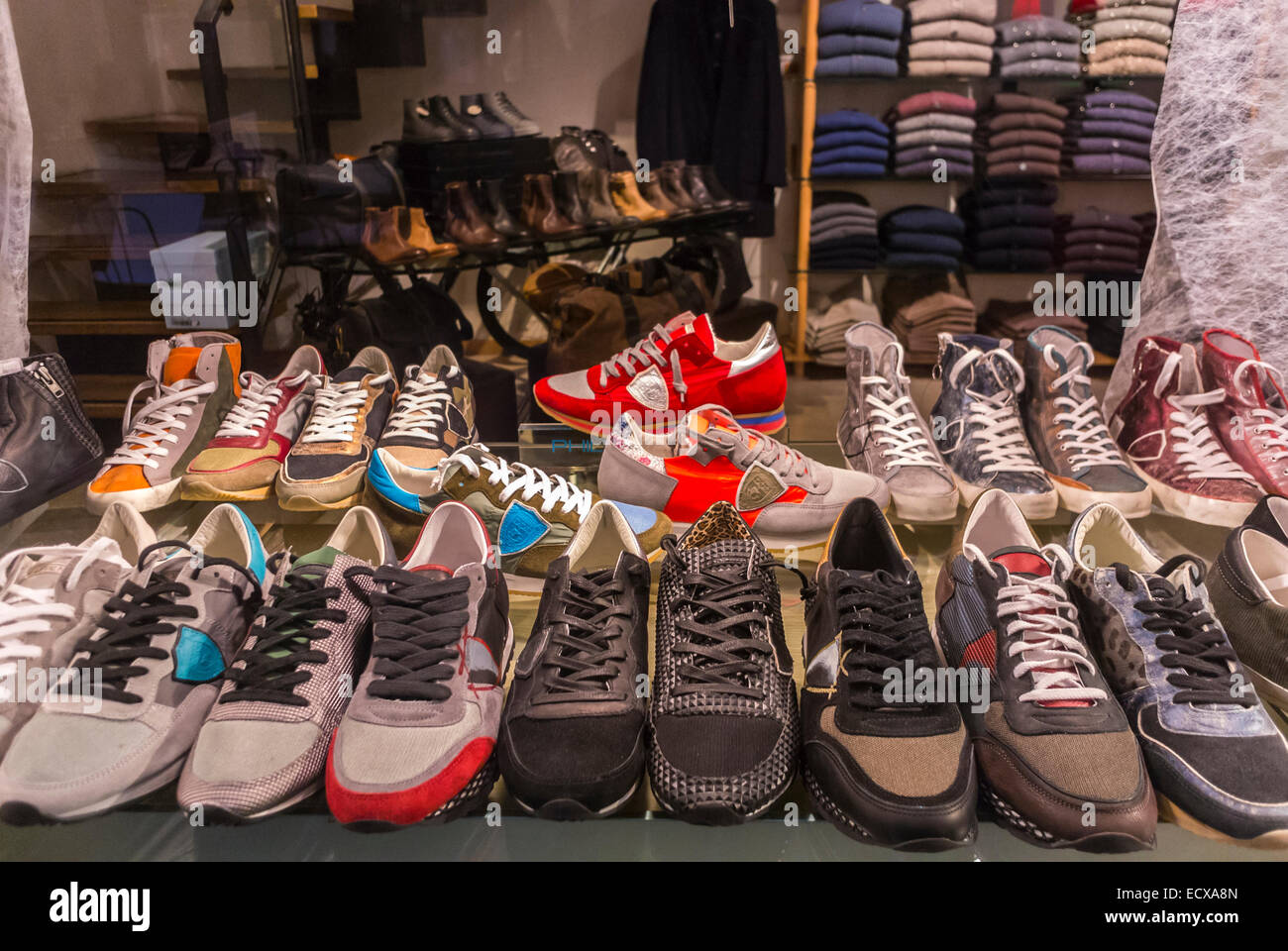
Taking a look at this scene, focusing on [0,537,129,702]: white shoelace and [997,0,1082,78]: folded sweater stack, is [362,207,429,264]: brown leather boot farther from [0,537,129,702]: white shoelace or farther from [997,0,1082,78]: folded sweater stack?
[997,0,1082,78]: folded sweater stack

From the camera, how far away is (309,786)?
2.87 feet

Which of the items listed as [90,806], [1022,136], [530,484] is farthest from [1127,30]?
[90,806]

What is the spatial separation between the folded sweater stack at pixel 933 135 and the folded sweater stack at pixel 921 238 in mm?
148

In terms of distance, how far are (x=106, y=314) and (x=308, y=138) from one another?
650 millimetres

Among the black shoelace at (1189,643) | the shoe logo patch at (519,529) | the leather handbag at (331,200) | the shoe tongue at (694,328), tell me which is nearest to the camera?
the black shoelace at (1189,643)

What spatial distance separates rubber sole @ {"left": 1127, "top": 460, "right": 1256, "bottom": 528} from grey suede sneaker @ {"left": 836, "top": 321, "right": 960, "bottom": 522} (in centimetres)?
35

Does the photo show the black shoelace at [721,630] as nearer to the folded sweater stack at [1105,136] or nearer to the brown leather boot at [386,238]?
the brown leather boot at [386,238]

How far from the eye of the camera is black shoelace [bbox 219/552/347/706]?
3.05 ft

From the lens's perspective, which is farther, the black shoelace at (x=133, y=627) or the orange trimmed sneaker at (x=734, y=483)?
the orange trimmed sneaker at (x=734, y=483)

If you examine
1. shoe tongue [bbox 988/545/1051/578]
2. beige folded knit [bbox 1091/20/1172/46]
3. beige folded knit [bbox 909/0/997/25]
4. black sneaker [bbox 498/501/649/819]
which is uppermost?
beige folded knit [bbox 909/0/997/25]

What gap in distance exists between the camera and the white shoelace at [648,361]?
5.62ft

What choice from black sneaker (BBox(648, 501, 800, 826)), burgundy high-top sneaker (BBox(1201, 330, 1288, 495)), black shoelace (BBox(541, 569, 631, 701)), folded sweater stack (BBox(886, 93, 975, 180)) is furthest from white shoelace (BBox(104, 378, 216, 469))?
folded sweater stack (BBox(886, 93, 975, 180))

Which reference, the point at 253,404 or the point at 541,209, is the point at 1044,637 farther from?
the point at 541,209

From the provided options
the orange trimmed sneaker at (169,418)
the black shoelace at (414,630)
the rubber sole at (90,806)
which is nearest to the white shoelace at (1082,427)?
the black shoelace at (414,630)
